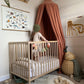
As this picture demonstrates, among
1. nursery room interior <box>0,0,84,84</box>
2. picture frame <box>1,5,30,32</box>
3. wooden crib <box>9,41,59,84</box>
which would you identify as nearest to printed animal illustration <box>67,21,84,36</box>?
nursery room interior <box>0,0,84,84</box>

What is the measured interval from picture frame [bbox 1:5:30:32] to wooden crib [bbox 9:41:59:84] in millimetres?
424

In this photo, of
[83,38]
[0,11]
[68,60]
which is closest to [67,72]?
[68,60]

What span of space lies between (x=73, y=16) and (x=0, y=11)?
183 cm

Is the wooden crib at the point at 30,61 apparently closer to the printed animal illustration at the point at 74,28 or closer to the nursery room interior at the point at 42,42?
the nursery room interior at the point at 42,42

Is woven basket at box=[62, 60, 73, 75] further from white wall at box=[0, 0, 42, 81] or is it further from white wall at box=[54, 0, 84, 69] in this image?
white wall at box=[0, 0, 42, 81]

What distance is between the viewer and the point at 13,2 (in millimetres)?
2232

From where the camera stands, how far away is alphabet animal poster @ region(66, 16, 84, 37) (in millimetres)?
2346

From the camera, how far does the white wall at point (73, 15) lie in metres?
2.38

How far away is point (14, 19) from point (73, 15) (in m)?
1.55

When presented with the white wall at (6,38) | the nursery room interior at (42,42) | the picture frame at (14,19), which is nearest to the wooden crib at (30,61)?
the nursery room interior at (42,42)

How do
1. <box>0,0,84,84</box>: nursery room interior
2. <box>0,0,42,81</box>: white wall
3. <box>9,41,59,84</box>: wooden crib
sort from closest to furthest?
<box>9,41,59,84</box>: wooden crib < <box>0,0,84,84</box>: nursery room interior < <box>0,0,42,81</box>: white wall

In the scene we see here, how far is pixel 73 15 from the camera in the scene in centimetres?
250

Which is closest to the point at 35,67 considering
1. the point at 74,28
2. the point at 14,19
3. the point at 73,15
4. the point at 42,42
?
the point at 42,42

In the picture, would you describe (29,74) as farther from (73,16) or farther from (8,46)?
(73,16)
